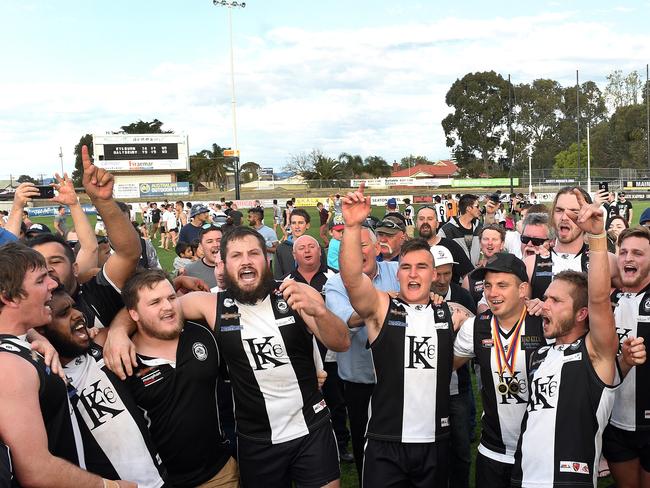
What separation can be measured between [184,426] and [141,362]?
45 centimetres

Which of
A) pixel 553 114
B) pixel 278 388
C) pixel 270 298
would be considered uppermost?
pixel 553 114

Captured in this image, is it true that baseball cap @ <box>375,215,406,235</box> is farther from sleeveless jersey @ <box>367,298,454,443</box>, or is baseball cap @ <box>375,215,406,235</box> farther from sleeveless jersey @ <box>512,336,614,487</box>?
sleeveless jersey @ <box>512,336,614,487</box>

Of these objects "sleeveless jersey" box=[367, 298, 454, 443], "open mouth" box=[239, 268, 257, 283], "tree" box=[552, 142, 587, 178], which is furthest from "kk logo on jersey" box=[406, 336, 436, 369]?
"tree" box=[552, 142, 587, 178]

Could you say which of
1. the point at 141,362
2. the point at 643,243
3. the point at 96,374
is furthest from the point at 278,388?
the point at 643,243

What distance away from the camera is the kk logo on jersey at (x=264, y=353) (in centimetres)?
366

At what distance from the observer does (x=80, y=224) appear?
→ 4.22m

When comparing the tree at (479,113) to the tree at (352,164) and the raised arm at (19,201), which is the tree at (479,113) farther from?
the raised arm at (19,201)

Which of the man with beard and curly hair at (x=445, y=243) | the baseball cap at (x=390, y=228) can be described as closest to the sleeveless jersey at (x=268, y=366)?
the baseball cap at (x=390, y=228)

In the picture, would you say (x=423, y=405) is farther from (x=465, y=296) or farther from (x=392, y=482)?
(x=465, y=296)

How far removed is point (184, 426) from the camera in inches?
138

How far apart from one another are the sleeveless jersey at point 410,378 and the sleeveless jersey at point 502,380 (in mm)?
212

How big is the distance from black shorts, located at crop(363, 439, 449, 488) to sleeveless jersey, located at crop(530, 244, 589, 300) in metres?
1.83

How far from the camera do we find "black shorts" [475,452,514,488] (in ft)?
12.2

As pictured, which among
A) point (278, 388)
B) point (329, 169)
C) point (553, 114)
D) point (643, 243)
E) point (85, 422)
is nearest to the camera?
point (85, 422)
